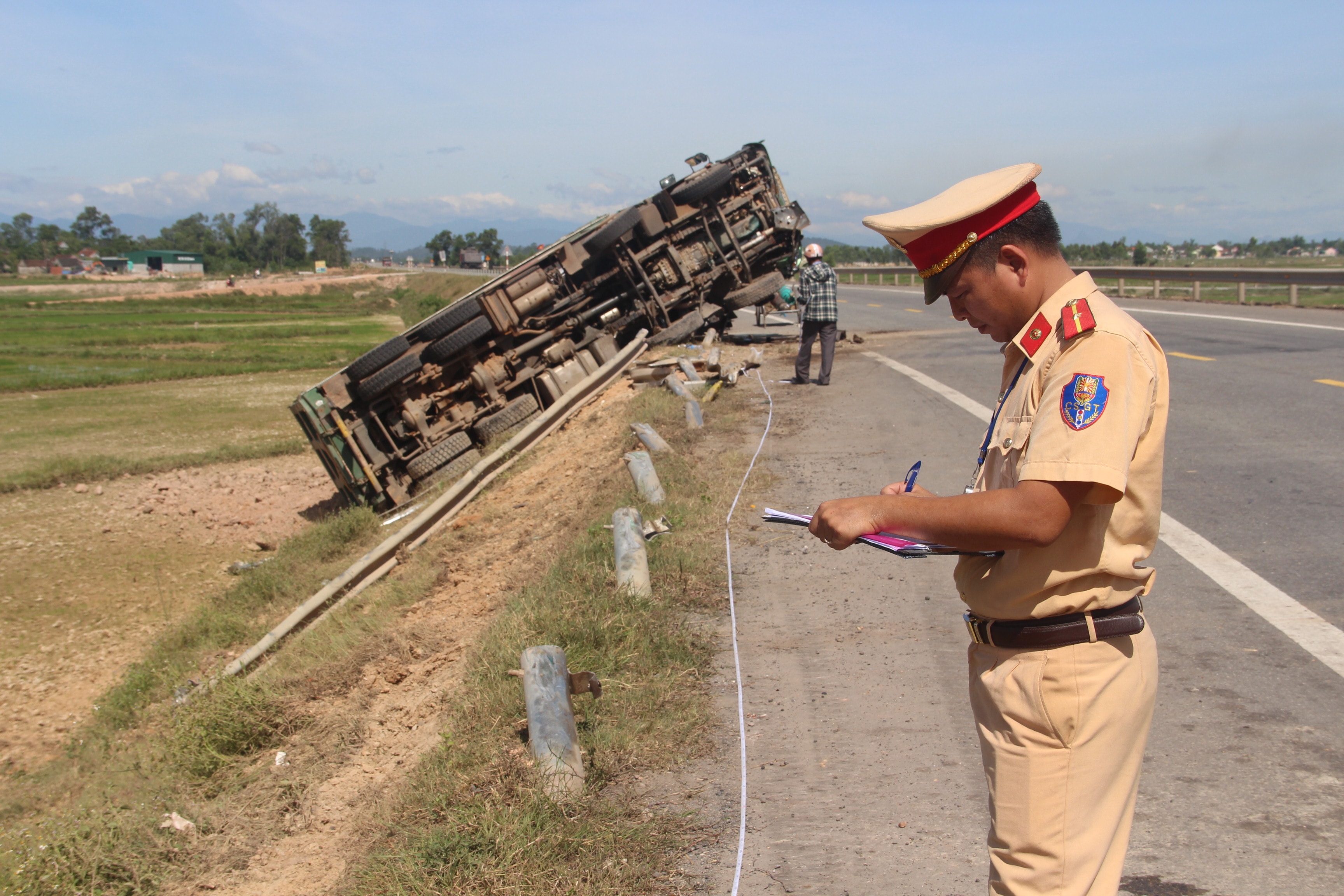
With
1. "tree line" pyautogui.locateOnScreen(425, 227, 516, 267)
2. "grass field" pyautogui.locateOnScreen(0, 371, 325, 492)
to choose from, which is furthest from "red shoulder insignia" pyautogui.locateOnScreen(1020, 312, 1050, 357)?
"tree line" pyautogui.locateOnScreen(425, 227, 516, 267)

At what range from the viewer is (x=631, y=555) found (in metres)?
5.84

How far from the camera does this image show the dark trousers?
13961 mm

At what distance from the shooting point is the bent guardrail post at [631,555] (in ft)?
18.6

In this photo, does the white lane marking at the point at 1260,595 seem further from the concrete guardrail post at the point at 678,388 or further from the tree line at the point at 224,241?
the tree line at the point at 224,241

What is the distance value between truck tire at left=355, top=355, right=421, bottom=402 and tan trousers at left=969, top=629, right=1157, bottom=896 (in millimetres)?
12578

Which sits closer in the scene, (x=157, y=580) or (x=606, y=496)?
(x=606, y=496)

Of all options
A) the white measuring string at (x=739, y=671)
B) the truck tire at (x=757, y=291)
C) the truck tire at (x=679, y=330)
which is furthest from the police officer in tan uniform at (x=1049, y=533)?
the truck tire at (x=757, y=291)

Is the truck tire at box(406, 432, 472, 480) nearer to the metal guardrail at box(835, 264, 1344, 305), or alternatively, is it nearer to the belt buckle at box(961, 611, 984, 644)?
the metal guardrail at box(835, 264, 1344, 305)

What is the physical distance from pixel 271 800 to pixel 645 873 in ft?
9.46

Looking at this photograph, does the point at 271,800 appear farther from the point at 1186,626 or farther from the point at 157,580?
the point at 157,580

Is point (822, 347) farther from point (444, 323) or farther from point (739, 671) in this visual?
point (739, 671)

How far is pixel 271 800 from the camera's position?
5301mm

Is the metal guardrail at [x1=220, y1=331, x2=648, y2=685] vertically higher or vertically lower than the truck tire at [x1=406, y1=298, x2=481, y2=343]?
lower

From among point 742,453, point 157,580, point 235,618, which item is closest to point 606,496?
point 742,453
